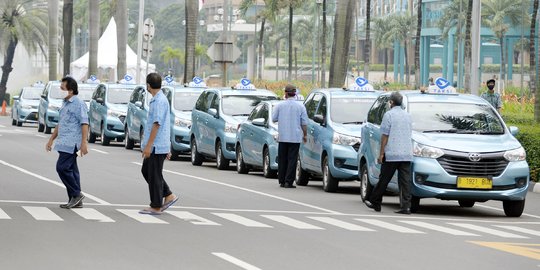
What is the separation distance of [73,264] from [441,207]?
34.4 ft

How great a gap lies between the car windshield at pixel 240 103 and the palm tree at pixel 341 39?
10.0 meters

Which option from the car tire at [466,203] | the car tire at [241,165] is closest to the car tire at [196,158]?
the car tire at [241,165]

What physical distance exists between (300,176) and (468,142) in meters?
6.56

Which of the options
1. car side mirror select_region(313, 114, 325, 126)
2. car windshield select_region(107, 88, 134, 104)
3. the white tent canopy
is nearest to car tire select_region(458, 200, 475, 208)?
car side mirror select_region(313, 114, 325, 126)

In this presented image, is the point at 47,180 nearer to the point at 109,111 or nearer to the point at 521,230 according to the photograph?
Result: the point at 521,230

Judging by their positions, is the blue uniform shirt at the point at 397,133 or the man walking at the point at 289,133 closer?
the blue uniform shirt at the point at 397,133

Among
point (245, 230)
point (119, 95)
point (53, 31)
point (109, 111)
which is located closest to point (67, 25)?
point (53, 31)

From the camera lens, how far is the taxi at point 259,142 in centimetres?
2808

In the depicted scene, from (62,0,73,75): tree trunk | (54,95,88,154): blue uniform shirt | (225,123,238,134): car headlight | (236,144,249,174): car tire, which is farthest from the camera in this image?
(62,0,73,75): tree trunk

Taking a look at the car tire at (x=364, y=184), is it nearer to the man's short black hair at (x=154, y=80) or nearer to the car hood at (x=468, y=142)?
the car hood at (x=468, y=142)

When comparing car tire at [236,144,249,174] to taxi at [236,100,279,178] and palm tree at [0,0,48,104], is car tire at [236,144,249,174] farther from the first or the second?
palm tree at [0,0,48,104]

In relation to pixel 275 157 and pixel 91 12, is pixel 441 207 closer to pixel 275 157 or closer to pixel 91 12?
pixel 275 157

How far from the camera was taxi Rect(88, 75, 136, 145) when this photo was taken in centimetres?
4219

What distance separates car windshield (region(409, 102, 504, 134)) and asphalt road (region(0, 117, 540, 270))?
48.9 inches
